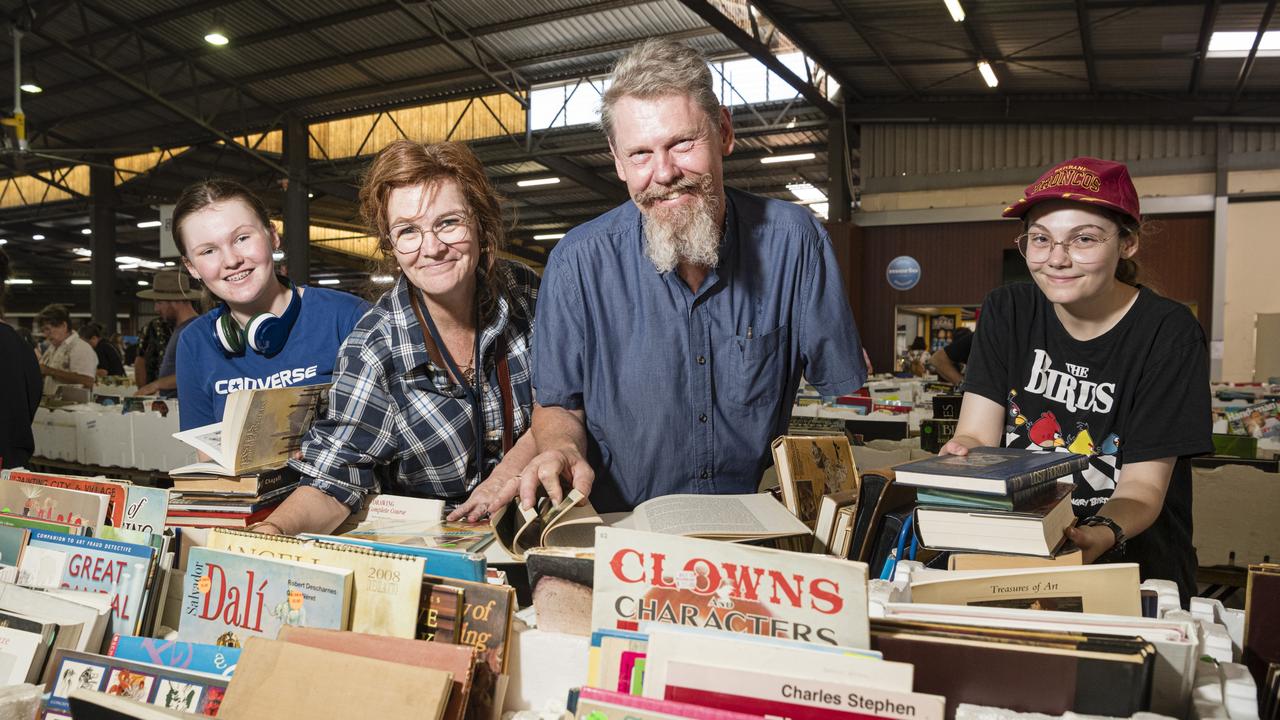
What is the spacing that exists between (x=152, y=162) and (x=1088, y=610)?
59.4 ft

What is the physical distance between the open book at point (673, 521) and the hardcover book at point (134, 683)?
1.29 ft

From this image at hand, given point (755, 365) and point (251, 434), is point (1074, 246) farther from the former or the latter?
point (251, 434)

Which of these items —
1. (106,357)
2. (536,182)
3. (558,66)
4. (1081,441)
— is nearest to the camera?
(1081,441)

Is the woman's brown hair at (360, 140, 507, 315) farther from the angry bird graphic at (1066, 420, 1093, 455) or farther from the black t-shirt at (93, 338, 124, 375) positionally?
the black t-shirt at (93, 338, 124, 375)

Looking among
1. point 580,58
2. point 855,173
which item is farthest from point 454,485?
point 855,173

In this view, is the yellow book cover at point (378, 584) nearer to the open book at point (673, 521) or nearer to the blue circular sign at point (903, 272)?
the open book at point (673, 521)

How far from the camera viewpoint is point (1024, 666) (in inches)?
29.4

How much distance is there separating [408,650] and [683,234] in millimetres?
884

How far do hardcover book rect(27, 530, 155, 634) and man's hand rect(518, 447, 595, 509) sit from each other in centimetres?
48

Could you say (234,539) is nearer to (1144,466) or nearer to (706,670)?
(706,670)

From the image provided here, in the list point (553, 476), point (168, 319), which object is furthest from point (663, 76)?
point (168, 319)

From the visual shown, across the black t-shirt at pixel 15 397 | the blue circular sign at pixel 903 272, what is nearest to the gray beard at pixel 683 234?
the black t-shirt at pixel 15 397

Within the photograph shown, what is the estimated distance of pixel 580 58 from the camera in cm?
1070

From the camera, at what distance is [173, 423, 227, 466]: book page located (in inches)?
56.9
